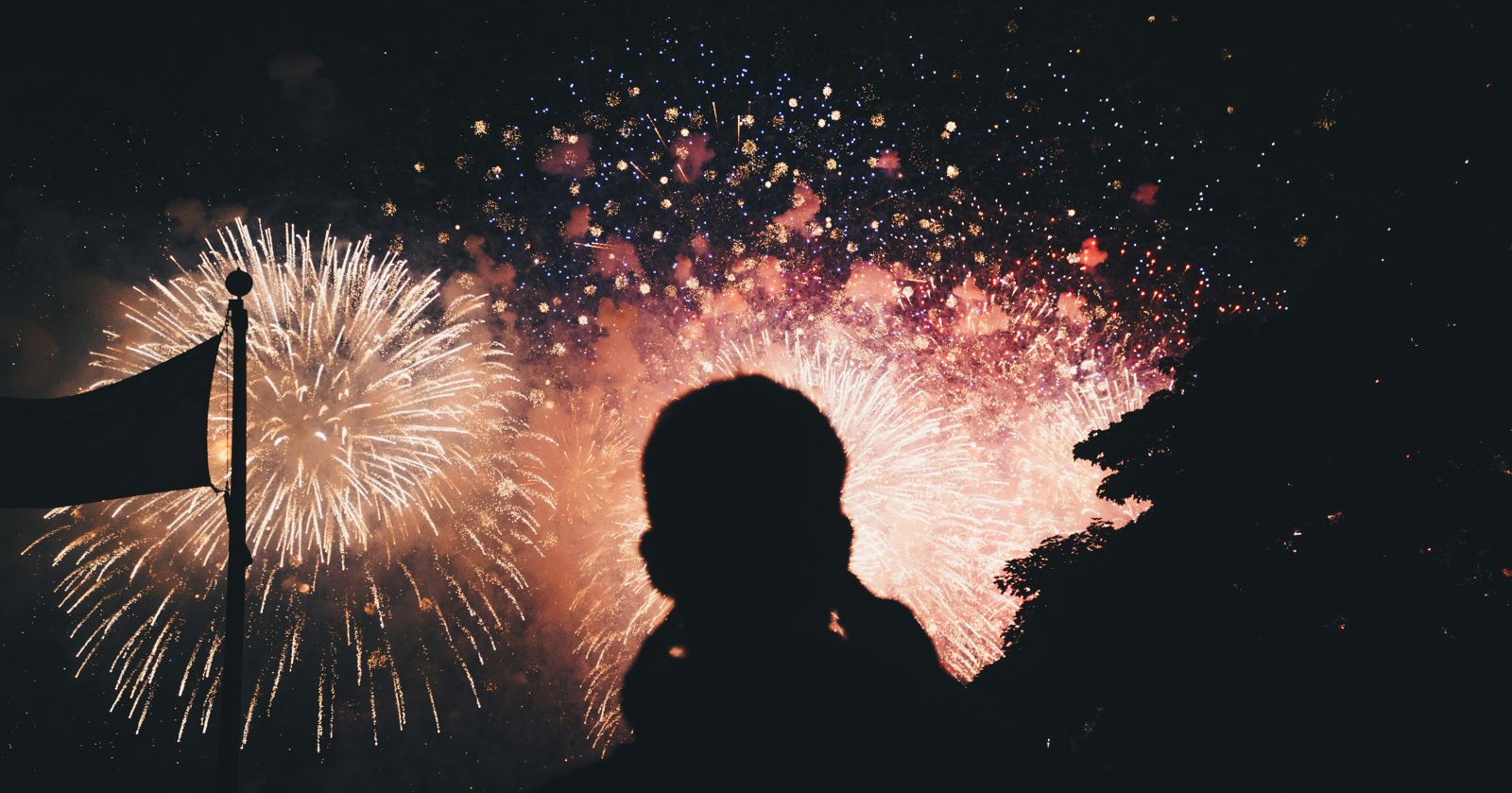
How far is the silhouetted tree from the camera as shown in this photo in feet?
9.74

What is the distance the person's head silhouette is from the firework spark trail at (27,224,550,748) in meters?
2.31

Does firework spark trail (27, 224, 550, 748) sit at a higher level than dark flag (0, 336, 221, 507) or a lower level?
higher

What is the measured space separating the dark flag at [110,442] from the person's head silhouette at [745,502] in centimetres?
481

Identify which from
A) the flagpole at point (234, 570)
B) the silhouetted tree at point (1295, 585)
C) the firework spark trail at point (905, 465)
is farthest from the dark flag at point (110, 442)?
the silhouetted tree at point (1295, 585)

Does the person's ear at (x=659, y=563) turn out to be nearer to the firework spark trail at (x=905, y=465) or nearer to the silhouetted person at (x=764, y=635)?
the silhouetted person at (x=764, y=635)

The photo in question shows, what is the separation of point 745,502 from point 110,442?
5424mm

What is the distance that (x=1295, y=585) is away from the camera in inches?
129

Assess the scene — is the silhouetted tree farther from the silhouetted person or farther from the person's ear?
the person's ear

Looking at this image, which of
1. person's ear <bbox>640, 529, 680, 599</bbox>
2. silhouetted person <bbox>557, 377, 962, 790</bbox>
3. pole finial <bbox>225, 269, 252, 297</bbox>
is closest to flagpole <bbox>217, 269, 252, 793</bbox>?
pole finial <bbox>225, 269, 252, 297</bbox>

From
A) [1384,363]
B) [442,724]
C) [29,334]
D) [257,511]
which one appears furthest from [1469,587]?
[29,334]

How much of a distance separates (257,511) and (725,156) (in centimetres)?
816

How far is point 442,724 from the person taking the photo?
8.11 meters

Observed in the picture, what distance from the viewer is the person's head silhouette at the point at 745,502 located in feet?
22.3

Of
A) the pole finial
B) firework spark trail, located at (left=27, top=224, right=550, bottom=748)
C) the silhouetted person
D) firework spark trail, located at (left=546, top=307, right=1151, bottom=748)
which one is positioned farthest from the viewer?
firework spark trail, located at (left=546, top=307, right=1151, bottom=748)
